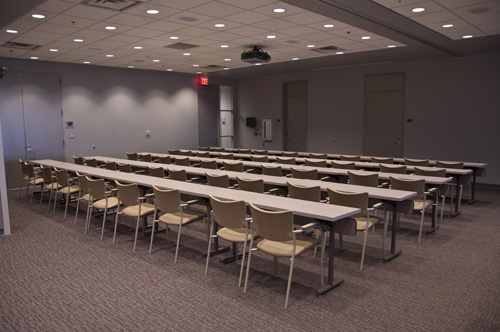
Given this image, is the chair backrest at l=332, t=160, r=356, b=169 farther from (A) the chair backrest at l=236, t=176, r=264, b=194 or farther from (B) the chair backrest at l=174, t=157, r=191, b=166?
(B) the chair backrest at l=174, t=157, r=191, b=166

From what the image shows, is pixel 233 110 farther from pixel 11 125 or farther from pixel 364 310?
pixel 364 310

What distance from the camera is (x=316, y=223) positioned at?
149 inches

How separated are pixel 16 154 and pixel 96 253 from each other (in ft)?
22.7

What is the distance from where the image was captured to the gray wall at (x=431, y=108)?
33.6 feet

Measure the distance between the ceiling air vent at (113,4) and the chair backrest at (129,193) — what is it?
259 centimetres

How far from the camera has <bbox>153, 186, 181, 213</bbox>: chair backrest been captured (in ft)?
15.3

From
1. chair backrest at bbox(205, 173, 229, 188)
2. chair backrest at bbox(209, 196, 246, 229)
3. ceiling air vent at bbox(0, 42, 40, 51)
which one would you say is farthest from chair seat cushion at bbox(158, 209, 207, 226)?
ceiling air vent at bbox(0, 42, 40, 51)

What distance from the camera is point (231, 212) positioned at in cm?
402

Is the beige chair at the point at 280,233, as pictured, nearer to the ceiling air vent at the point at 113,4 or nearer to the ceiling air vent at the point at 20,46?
the ceiling air vent at the point at 113,4

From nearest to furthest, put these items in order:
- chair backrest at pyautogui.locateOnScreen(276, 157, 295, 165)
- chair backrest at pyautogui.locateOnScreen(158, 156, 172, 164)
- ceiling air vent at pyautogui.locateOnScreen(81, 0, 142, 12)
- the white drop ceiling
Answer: ceiling air vent at pyautogui.locateOnScreen(81, 0, 142, 12), the white drop ceiling, chair backrest at pyautogui.locateOnScreen(276, 157, 295, 165), chair backrest at pyautogui.locateOnScreen(158, 156, 172, 164)

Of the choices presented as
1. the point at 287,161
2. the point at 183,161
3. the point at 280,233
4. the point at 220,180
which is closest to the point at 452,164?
the point at 287,161

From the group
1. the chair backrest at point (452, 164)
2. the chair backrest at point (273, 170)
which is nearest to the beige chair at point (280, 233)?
the chair backrest at point (273, 170)

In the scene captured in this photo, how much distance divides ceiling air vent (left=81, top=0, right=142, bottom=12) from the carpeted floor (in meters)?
3.44

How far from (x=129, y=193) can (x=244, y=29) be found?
3721 millimetres
